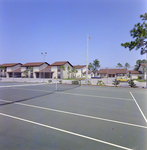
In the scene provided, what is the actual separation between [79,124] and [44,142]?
1.40m

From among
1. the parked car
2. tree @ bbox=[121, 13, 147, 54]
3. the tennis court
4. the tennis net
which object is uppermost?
tree @ bbox=[121, 13, 147, 54]

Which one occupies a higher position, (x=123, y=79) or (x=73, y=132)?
(x=123, y=79)

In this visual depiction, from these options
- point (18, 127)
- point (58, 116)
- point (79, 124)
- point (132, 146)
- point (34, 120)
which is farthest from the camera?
point (58, 116)

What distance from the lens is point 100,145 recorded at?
298cm

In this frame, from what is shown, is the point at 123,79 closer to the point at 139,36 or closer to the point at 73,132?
the point at 139,36

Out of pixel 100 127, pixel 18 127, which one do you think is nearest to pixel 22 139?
pixel 18 127

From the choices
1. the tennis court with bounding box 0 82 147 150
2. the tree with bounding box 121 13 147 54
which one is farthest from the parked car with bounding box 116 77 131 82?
the tennis court with bounding box 0 82 147 150

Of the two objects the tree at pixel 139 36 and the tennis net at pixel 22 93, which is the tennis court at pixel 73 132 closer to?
the tennis net at pixel 22 93

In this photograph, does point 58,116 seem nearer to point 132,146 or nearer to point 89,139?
point 89,139

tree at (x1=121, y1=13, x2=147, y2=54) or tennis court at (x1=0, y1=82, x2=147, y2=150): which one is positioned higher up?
tree at (x1=121, y1=13, x2=147, y2=54)

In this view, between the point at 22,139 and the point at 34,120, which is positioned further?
the point at 34,120

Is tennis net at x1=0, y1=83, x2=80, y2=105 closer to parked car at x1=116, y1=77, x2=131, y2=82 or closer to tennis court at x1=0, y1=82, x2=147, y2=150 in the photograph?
tennis court at x1=0, y1=82, x2=147, y2=150

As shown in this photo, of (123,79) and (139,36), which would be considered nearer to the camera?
(139,36)

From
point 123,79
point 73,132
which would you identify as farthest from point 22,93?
point 123,79
